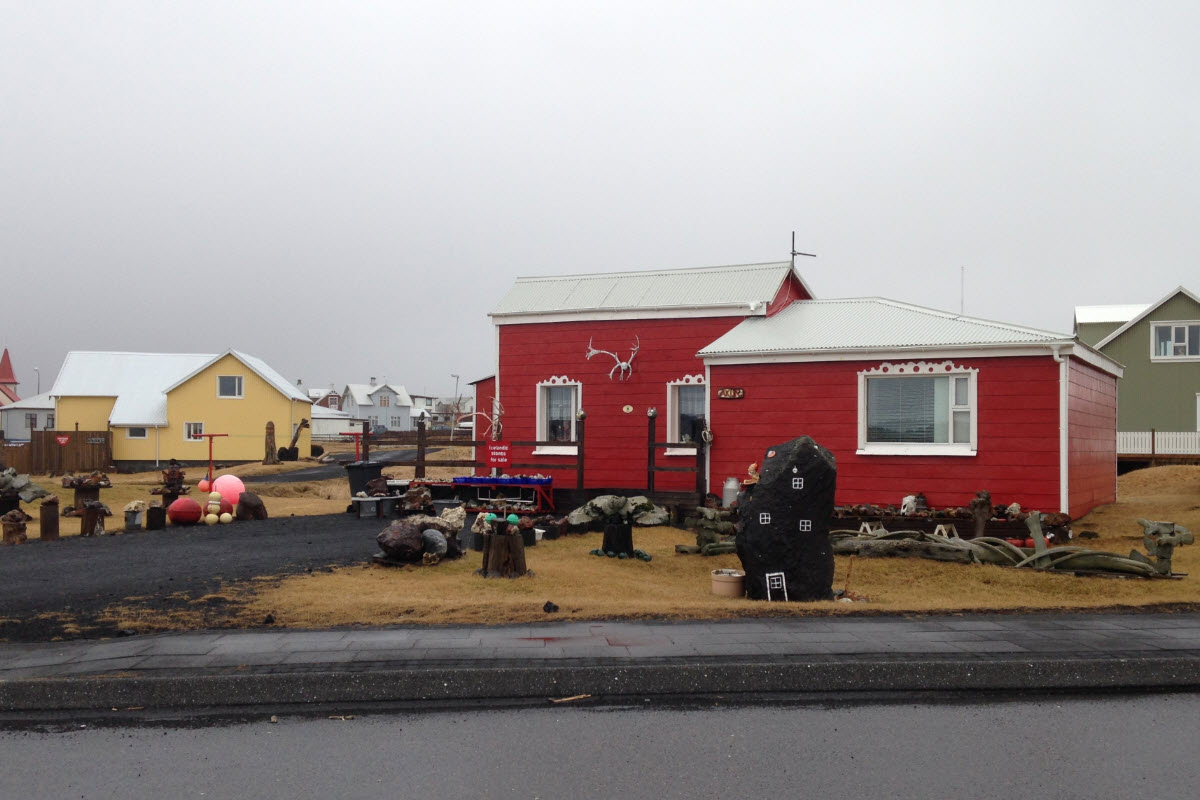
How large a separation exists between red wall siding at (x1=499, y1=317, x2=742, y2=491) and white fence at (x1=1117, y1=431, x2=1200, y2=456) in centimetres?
2362

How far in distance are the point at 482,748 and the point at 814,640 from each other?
3108 mm

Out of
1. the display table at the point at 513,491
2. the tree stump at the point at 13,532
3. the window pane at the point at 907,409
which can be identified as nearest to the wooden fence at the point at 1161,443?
the window pane at the point at 907,409

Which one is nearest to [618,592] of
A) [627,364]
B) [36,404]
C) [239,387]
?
[627,364]

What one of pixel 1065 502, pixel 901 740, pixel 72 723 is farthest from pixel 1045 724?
pixel 1065 502

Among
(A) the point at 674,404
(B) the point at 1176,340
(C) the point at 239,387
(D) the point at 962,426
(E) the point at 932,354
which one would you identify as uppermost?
(B) the point at 1176,340

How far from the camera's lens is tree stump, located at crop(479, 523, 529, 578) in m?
10.9

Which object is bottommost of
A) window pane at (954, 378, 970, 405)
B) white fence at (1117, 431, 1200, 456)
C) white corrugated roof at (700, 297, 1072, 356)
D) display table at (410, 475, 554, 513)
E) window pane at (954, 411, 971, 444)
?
display table at (410, 475, 554, 513)

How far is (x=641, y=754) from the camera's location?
511cm

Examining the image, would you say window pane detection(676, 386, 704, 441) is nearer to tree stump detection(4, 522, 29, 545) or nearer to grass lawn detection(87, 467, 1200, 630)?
grass lawn detection(87, 467, 1200, 630)

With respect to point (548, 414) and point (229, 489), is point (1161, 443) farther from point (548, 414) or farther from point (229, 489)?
point (229, 489)

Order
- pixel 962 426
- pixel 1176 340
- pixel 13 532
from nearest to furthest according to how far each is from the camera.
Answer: pixel 13 532
pixel 962 426
pixel 1176 340

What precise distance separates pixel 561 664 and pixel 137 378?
149 ft

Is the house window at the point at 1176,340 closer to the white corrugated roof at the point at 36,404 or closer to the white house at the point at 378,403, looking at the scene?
the white corrugated roof at the point at 36,404

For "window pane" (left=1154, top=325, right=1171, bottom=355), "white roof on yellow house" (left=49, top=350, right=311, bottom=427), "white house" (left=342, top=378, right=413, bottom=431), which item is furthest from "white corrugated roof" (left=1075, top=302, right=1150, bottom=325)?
"white house" (left=342, top=378, right=413, bottom=431)
